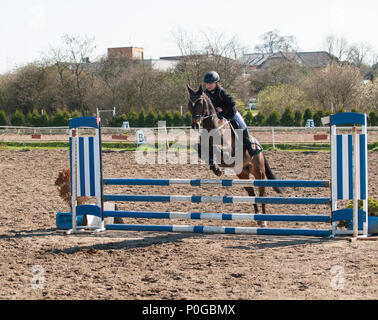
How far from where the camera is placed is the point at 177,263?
5414 millimetres

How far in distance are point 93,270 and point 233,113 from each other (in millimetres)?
3118

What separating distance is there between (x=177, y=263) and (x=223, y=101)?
2637 mm

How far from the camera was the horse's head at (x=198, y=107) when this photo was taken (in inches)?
256

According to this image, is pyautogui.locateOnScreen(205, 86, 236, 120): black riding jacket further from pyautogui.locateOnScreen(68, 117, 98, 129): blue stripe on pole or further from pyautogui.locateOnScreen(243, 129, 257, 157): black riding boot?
pyautogui.locateOnScreen(68, 117, 98, 129): blue stripe on pole

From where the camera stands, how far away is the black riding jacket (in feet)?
23.1

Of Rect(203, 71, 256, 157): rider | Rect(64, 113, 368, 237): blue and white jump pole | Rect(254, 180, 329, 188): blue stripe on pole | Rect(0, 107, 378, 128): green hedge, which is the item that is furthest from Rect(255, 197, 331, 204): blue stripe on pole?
Rect(0, 107, 378, 128): green hedge

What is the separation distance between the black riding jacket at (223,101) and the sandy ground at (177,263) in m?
1.74

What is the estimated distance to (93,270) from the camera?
5.20 metres

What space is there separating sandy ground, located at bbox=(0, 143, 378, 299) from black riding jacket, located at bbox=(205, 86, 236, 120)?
174cm

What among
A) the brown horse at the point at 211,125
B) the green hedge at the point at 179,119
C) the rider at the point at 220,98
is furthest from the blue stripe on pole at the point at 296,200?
the green hedge at the point at 179,119

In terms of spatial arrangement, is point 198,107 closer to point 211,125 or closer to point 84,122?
point 211,125

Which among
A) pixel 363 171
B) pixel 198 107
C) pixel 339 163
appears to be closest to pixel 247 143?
pixel 198 107

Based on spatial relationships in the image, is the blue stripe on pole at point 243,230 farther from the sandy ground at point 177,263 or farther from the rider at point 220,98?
the rider at point 220,98
